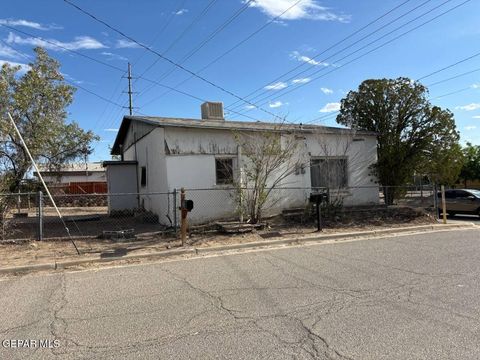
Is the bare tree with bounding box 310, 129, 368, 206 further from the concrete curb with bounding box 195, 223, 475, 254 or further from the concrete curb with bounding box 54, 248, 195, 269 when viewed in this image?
the concrete curb with bounding box 54, 248, 195, 269

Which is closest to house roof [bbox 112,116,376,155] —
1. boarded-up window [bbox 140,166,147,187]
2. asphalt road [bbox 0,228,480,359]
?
boarded-up window [bbox 140,166,147,187]

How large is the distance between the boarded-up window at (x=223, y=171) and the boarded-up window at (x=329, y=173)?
3523 mm

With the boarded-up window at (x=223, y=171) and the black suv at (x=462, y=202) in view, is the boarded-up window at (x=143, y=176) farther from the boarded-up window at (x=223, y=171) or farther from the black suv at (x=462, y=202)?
the black suv at (x=462, y=202)

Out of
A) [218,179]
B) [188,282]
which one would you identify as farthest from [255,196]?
[188,282]

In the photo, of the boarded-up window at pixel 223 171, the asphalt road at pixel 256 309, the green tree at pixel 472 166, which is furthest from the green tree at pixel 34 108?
the green tree at pixel 472 166

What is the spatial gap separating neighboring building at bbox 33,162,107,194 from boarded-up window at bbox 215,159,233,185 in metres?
11.8

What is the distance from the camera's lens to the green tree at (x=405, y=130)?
19.2 m

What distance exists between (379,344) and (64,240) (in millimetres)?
9641

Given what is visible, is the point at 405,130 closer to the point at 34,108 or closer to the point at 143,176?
the point at 143,176

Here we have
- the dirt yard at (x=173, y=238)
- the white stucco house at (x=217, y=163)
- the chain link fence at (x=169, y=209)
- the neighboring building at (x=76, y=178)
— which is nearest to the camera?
the dirt yard at (x=173, y=238)

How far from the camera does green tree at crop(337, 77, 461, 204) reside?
19.2 meters
